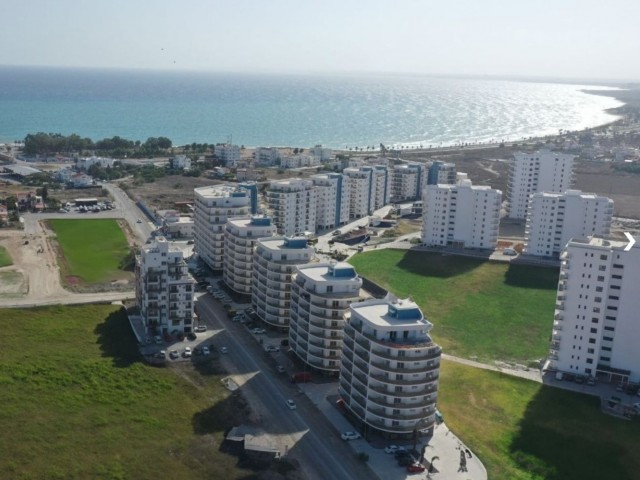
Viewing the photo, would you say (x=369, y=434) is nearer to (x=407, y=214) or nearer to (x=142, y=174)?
(x=407, y=214)

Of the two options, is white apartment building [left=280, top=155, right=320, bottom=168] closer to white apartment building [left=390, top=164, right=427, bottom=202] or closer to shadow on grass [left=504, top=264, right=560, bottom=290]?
white apartment building [left=390, top=164, right=427, bottom=202]

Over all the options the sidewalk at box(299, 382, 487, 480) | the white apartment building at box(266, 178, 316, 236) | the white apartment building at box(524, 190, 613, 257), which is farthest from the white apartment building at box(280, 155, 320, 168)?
the sidewalk at box(299, 382, 487, 480)

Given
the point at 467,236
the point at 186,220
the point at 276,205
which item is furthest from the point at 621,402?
the point at 186,220

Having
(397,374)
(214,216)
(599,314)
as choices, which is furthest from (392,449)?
(214,216)

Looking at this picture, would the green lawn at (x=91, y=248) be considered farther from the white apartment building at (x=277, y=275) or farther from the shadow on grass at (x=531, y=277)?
the shadow on grass at (x=531, y=277)

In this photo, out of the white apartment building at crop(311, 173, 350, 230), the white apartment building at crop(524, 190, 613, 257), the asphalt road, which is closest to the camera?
the asphalt road

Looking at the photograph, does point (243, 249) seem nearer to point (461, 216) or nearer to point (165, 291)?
point (165, 291)
